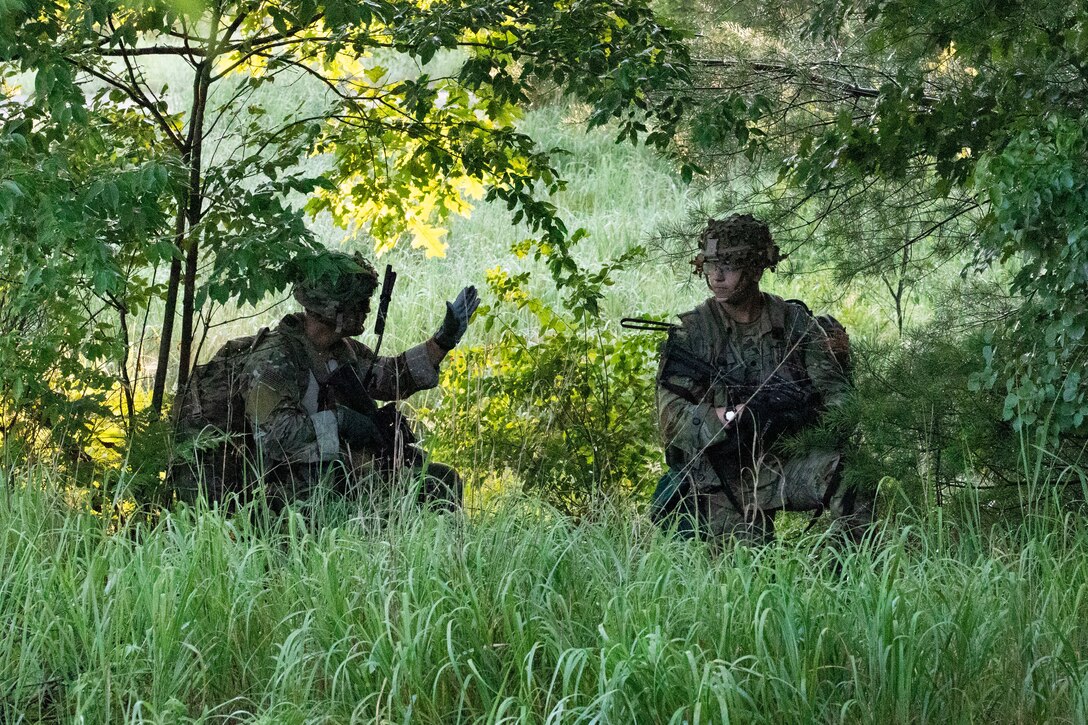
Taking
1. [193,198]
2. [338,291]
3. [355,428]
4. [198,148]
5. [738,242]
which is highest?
[198,148]

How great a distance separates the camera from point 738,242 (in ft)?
17.1

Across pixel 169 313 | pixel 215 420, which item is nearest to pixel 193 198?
pixel 169 313

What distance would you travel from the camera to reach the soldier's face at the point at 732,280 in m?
5.20

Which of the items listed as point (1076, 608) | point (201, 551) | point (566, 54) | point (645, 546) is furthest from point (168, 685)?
point (566, 54)

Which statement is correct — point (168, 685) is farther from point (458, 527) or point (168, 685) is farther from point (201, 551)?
point (458, 527)

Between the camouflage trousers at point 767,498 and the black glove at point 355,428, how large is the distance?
1.04 metres

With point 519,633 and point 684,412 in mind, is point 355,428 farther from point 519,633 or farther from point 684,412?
point 519,633

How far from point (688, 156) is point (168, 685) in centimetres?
313

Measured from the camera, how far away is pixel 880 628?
3.19m

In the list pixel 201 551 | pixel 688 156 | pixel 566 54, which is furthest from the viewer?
pixel 688 156

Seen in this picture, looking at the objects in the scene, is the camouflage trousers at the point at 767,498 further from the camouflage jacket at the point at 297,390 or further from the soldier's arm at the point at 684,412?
the camouflage jacket at the point at 297,390

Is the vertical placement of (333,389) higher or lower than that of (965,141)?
lower

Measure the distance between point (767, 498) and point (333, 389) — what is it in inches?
63.2

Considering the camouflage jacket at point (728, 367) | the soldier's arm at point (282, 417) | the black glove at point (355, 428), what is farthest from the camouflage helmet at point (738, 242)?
the soldier's arm at point (282, 417)
